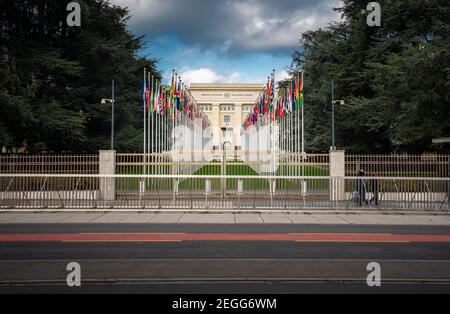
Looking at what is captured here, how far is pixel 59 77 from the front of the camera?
35281 mm

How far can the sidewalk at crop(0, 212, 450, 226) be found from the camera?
15023 millimetres

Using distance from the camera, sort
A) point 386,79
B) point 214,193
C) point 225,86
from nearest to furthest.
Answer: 1. point 214,193
2. point 386,79
3. point 225,86

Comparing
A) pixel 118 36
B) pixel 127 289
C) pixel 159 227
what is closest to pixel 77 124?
pixel 118 36

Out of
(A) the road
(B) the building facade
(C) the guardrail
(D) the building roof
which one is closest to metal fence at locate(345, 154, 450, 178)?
(C) the guardrail

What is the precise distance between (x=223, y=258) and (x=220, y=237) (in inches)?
105

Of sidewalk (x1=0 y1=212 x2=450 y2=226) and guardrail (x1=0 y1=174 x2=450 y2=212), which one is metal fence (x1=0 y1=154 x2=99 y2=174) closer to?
guardrail (x1=0 y1=174 x2=450 y2=212)

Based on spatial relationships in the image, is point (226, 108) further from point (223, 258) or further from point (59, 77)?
point (223, 258)

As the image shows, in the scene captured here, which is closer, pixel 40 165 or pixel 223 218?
pixel 223 218

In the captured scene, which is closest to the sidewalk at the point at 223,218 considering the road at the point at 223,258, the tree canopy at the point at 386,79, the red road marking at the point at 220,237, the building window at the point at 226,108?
the road at the point at 223,258

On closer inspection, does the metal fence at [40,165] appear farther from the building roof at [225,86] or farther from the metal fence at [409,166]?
the building roof at [225,86]

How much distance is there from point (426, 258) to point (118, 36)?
38533 mm

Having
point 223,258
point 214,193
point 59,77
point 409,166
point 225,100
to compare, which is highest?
point 225,100

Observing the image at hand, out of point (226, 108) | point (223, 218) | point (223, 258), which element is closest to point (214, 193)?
point (223, 218)
